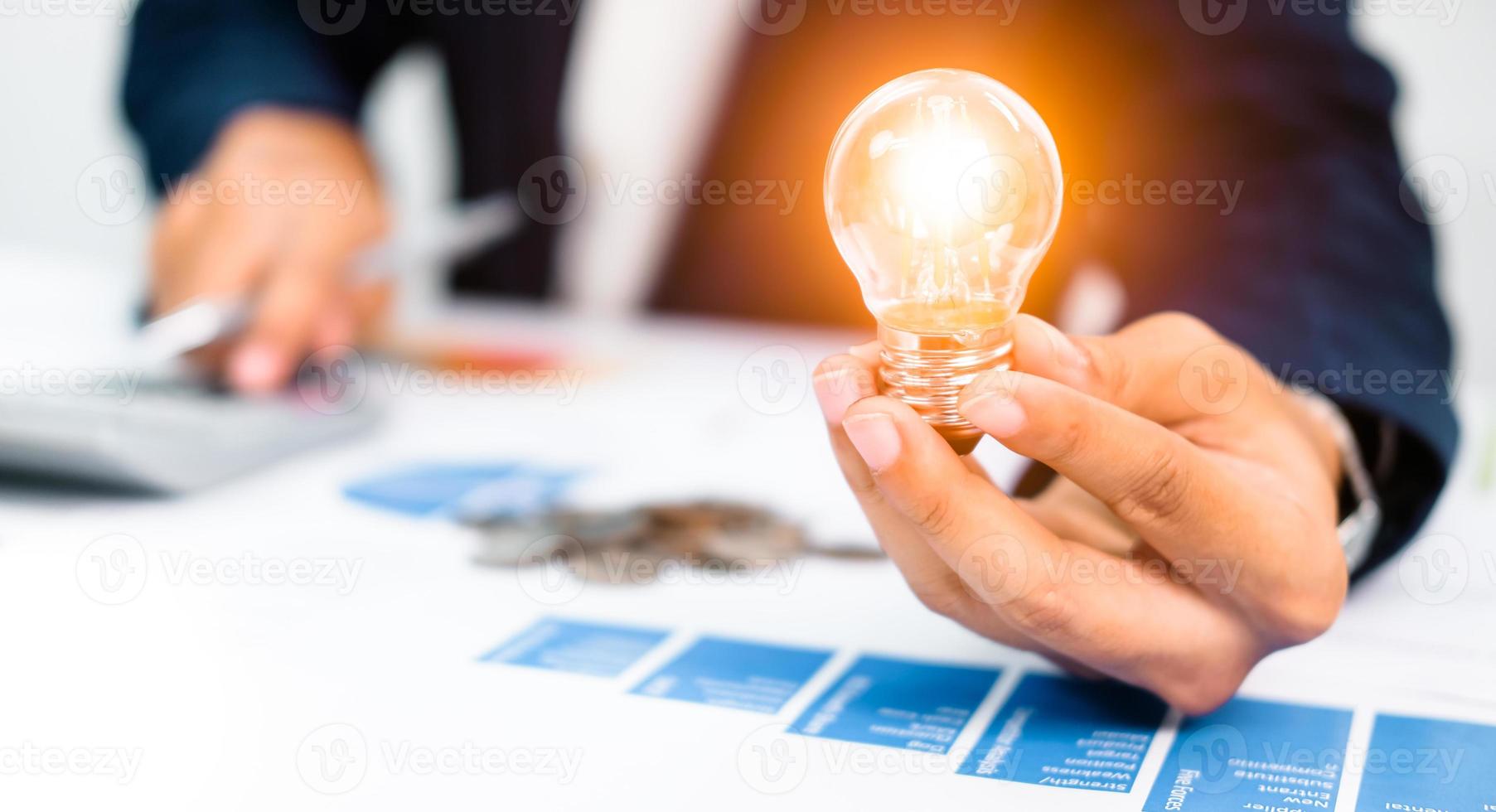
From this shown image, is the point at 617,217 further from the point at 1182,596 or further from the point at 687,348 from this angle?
the point at 1182,596

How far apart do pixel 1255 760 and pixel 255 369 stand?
103 cm

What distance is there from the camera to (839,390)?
55 cm

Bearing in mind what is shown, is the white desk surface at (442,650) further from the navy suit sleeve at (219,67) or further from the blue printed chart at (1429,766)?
the navy suit sleeve at (219,67)

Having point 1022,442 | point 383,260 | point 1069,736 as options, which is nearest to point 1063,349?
point 1022,442

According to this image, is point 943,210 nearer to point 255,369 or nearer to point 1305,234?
point 1305,234

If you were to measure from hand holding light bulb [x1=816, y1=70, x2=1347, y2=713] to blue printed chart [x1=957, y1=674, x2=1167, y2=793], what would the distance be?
28 millimetres

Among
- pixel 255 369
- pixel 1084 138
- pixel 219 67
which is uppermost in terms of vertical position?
pixel 219 67

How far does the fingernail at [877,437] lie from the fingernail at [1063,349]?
0.10m

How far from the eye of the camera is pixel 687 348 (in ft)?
5.23

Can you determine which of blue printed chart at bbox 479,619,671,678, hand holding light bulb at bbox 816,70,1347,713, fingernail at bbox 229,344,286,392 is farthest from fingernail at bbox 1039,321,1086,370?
fingernail at bbox 229,344,286,392

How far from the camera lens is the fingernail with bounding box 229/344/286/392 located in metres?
1.26

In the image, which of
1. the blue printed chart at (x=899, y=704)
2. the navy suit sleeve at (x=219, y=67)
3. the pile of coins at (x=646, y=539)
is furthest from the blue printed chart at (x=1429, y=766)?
the navy suit sleeve at (x=219, y=67)

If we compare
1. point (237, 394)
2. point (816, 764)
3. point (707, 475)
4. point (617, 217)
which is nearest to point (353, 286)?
point (237, 394)

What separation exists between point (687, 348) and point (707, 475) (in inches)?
21.1
